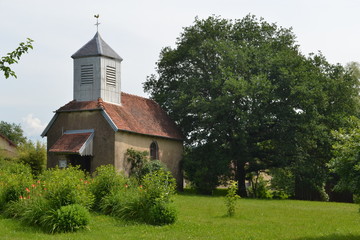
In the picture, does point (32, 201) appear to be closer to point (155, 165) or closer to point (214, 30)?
point (155, 165)

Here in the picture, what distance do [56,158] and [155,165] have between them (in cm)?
705

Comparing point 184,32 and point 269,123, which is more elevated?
point 184,32

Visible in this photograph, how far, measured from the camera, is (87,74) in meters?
34.4

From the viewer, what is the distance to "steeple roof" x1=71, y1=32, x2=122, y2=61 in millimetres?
34500

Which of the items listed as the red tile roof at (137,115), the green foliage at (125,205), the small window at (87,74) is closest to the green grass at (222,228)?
the green foliage at (125,205)

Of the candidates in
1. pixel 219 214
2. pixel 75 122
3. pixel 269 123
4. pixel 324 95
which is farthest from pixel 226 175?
pixel 219 214

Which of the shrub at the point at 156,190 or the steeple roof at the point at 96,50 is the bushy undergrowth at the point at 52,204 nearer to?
the shrub at the point at 156,190

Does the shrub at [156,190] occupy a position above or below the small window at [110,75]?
below

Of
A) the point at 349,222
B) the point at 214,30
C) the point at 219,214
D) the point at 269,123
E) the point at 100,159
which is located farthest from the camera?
the point at 214,30

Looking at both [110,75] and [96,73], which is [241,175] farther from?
[96,73]

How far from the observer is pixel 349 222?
19375 millimetres

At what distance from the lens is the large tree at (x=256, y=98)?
A: 113 ft

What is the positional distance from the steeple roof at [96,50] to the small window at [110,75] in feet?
2.90

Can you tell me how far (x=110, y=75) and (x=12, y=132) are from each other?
1911 inches
